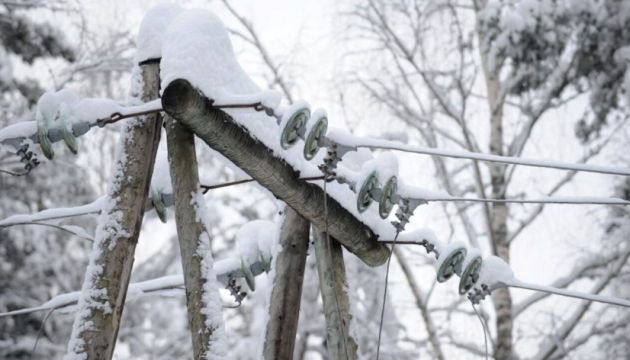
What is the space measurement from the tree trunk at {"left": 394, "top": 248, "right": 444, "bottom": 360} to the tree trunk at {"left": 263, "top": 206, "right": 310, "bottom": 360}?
20.8ft

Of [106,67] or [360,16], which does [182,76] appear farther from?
[360,16]

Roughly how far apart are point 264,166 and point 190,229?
39cm

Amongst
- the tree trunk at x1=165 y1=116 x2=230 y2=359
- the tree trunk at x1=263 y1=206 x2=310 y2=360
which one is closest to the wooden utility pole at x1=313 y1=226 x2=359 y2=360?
the tree trunk at x1=263 y1=206 x2=310 y2=360

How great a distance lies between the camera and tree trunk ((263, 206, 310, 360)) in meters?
3.49

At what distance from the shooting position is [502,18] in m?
8.86

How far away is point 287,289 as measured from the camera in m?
3.57

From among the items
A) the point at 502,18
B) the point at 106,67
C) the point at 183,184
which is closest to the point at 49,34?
the point at 106,67

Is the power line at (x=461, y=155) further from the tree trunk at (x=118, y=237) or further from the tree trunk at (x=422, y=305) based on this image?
the tree trunk at (x=422, y=305)

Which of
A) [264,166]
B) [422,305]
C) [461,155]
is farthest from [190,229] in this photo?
[422,305]

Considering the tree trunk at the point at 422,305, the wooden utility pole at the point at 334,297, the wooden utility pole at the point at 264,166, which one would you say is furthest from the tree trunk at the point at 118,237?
the tree trunk at the point at 422,305

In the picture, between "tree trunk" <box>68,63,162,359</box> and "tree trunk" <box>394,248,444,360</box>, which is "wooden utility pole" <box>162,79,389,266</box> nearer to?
"tree trunk" <box>68,63,162,359</box>

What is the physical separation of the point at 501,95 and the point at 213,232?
17.2ft

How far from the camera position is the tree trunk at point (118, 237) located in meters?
2.83

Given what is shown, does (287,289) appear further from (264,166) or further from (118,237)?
(118,237)
